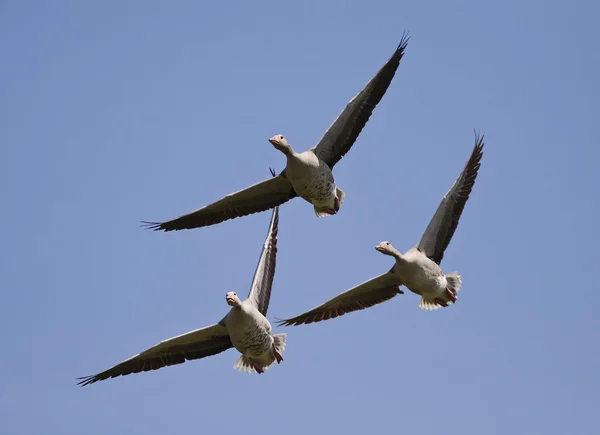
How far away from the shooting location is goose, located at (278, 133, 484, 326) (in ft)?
57.9

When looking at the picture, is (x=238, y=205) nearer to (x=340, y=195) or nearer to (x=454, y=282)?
(x=340, y=195)

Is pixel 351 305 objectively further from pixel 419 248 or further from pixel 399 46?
pixel 399 46

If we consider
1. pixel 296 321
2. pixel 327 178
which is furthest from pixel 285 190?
pixel 296 321

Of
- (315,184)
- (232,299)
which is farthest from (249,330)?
(315,184)

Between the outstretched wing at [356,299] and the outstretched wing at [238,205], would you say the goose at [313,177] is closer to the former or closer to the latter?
the outstretched wing at [238,205]

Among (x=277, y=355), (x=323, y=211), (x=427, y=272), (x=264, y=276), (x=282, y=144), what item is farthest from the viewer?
(x=323, y=211)

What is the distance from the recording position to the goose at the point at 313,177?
711 inches

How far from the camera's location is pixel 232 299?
58.0 ft

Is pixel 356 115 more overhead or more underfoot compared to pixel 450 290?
more overhead

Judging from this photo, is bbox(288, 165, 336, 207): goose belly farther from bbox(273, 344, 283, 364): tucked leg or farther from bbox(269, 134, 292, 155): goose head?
bbox(273, 344, 283, 364): tucked leg

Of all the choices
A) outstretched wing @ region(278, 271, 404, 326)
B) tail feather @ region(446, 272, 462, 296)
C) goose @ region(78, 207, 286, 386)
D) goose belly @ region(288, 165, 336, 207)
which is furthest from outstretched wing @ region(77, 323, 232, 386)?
tail feather @ region(446, 272, 462, 296)

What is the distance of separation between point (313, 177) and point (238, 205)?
59.3 inches

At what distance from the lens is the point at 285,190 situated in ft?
62.0

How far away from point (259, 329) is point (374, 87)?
3.96 metres
